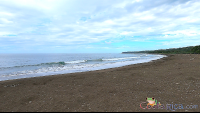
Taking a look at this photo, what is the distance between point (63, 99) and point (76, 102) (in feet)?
2.81

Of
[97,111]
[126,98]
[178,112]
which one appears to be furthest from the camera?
[126,98]

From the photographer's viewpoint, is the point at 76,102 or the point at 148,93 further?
the point at 148,93

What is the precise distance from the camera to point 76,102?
507cm

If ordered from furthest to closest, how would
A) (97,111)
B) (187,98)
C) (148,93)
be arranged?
(148,93)
(187,98)
(97,111)

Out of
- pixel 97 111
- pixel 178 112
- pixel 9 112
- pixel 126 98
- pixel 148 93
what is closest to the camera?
pixel 178 112

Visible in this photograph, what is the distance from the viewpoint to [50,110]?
14.8 feet

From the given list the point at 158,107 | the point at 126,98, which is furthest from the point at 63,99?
the point at 158,107

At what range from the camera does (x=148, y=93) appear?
577 centimetres

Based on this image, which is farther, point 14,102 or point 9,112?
point 14,102

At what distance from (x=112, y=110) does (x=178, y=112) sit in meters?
→ 2.37

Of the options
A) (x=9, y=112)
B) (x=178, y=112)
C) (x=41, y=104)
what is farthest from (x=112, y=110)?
(x=9, y=112)

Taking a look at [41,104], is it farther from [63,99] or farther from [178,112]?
[178,112]

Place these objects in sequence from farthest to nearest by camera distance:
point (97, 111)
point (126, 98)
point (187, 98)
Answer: point (126, 98) < point (187, 98) < point (97, 111)

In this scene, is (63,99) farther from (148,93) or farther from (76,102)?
(148,93)
